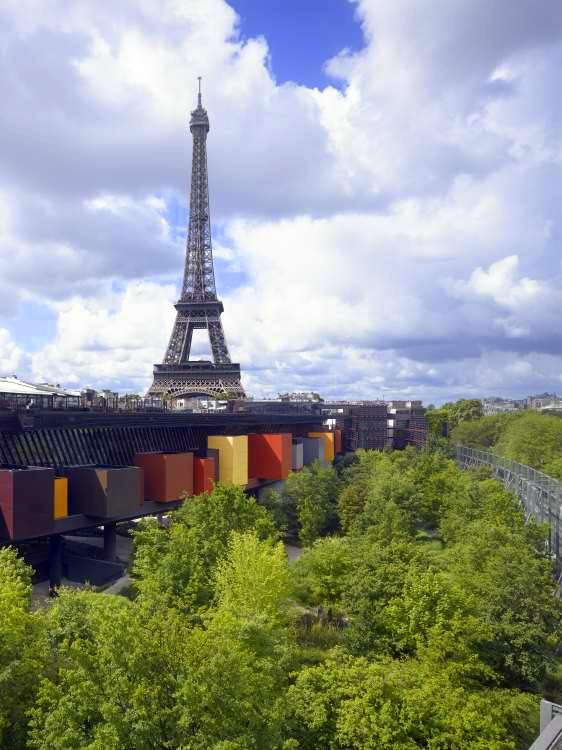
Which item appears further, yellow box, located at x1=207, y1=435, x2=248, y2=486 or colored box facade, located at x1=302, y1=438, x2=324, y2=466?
colored box facade, located at x1=302, y1=438, x2=324, y2=466

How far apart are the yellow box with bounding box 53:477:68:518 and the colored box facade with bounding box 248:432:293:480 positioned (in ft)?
74.0

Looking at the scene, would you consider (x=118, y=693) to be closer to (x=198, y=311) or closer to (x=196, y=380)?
(x=196, y=380)

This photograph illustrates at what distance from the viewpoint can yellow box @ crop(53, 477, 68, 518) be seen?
3506cm

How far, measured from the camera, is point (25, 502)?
31750 mm

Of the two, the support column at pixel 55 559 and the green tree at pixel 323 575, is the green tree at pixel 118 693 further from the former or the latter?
the support column at pixel 55 559

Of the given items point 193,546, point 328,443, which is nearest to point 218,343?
point 328,443

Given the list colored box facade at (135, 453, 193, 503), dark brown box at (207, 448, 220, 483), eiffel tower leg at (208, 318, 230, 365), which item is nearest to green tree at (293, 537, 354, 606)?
colored box facade at (135, 453, 193, 503)

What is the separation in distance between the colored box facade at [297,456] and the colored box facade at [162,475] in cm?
1942

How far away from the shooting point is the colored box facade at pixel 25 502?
1225 inches

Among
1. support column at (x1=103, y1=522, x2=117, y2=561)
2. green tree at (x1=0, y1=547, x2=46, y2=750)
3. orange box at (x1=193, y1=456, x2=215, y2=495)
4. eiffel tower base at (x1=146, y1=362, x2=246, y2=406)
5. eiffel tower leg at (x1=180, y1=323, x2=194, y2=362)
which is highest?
eiffel tower leg at (x1=180, y1=323, x2=194, y2=362)

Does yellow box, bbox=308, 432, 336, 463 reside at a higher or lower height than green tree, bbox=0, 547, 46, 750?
higher

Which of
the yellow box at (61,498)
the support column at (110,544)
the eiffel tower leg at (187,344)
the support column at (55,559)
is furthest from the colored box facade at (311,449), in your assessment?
the eiffel tower leg at (187,344)

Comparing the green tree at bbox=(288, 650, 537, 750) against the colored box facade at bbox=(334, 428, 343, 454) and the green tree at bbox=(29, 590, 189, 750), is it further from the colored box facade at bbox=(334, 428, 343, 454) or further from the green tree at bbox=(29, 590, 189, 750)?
the colored box facade at bbox=(334, 428, 343, 454)

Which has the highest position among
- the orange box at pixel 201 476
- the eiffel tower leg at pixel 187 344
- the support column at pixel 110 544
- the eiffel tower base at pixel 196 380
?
the eiffel tower leg at pixel 187 344
